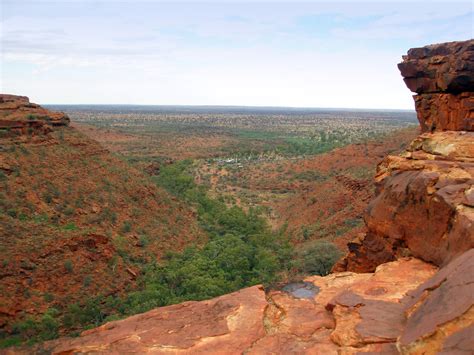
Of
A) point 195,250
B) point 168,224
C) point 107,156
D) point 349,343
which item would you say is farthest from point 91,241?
point 349,343

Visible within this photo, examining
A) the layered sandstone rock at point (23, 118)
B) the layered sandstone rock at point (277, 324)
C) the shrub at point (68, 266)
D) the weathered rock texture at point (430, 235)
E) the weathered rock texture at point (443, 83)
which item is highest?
the weathered rock texture at point (443, 83)

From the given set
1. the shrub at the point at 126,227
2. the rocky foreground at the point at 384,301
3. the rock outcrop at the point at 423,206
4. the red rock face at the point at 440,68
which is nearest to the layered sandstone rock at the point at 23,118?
the shrub at the point at 126,227

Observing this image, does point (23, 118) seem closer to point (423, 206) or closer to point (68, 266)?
point (68, 266)

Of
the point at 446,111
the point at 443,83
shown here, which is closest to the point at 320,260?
the point at 446,111

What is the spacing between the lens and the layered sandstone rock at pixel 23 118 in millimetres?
30944

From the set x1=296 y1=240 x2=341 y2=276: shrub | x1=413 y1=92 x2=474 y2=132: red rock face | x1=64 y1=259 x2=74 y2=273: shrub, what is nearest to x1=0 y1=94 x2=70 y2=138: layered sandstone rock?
x1=64 y1=259 x2=74 y2=273: shrub

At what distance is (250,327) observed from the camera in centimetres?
755

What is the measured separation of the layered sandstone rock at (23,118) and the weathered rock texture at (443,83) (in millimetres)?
25956

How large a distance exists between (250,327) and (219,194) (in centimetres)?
4164

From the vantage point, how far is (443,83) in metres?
19.4

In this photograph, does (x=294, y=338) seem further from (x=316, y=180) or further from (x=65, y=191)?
(x=316, y=180)

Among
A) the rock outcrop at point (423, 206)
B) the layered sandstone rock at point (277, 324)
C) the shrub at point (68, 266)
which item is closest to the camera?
the layered sandstone rock at point (277, 324)

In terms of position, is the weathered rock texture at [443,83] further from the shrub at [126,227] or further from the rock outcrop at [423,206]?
the shrub at [126,227]

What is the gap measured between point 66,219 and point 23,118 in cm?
1039
